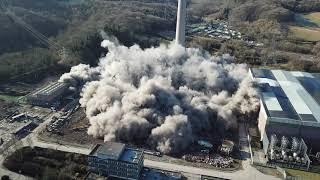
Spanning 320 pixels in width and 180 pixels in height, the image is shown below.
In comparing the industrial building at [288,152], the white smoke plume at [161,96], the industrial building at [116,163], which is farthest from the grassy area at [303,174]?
the industrial building at [116,163]

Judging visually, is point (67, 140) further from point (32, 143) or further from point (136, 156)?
point (136, 156)

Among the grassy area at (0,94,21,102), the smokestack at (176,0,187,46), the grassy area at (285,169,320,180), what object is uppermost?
the smokestack at (176,0,187,46)

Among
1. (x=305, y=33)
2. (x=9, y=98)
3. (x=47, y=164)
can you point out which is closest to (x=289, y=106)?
(x=47, y=164)

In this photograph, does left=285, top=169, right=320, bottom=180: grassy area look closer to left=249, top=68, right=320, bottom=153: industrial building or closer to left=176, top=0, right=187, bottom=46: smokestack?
left=249, top=68, right=320, bottom=153: industrial building

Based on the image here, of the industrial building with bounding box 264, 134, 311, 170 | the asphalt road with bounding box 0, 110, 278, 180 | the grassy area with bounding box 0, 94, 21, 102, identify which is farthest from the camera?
the grassy area with bounding box 0, 94, 21, 102

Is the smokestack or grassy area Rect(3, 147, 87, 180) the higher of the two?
the smokestack

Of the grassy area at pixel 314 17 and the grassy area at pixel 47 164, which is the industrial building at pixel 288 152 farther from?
the grassy area at pixel 314 17

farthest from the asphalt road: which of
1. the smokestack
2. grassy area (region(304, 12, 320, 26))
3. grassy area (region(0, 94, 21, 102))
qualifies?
grassy area (region(304, 12, 320, 26))
